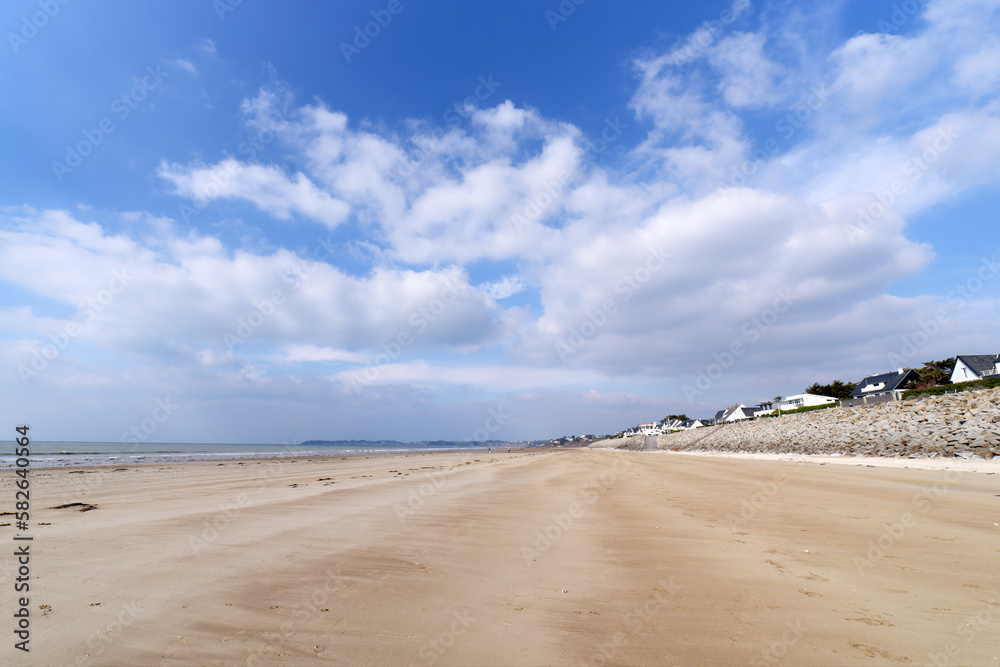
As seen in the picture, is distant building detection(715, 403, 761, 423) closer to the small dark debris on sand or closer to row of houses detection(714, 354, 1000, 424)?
row of houses detection(714, 354, 1000, 424)

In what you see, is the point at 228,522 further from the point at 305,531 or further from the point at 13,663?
the point at 13,663

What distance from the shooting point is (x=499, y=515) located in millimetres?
9719

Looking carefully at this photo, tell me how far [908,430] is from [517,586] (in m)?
30.0

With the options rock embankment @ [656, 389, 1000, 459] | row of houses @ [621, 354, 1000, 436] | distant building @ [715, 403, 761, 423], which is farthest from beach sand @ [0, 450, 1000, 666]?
distant building @ [715, 403, 761, 423]

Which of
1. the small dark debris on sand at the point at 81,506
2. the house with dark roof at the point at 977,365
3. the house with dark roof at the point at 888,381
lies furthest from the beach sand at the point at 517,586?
the house with dark roof at the point at 888,381

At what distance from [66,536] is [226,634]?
20.1 feet

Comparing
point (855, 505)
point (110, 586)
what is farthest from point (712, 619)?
point (855, 505)

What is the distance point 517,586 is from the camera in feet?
16.8

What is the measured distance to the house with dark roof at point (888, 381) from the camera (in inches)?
2790

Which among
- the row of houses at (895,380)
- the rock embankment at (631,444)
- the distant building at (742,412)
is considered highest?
the row of houses at (895,380)

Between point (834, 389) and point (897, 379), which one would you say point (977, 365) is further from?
point (834, 389)

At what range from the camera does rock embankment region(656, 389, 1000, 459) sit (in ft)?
66.1

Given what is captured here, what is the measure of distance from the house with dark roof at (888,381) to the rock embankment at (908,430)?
44.9 metres

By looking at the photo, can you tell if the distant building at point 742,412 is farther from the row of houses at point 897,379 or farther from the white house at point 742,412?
the row of houses at point 897,379
